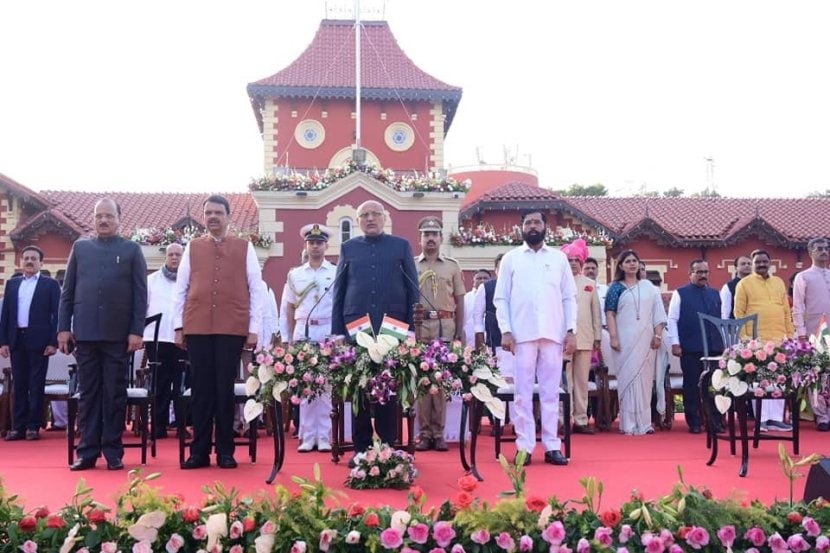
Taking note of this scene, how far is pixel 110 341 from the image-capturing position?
18.9ft

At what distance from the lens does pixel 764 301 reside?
342 inches

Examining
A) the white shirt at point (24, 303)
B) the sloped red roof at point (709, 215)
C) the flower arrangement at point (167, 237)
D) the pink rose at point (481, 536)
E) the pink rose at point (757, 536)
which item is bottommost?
the pink rose at point (757, 536)

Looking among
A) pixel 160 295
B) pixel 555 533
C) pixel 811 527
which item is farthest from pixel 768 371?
pixel 160 295

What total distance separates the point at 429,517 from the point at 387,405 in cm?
205

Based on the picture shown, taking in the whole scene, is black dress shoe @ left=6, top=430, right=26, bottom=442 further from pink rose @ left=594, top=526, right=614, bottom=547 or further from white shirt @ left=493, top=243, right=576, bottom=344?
pink rose @ left=594, top=526, right=614, bottom=547

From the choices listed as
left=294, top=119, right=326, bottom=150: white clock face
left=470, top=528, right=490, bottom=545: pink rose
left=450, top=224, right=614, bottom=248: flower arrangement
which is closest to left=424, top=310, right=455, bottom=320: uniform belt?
left=470, top=528, right=490, bottom=545: pink rose

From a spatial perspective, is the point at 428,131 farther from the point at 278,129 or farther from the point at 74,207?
the point at 74,207

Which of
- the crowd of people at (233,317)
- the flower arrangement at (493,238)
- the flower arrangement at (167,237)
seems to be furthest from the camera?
the flower arrangement at (493,238)

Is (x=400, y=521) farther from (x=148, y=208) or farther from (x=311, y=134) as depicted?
(x=311, y=134)

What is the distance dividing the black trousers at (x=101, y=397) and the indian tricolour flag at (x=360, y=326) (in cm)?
165

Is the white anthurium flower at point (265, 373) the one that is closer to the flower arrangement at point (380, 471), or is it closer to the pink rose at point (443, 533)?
the flower arrangement at point (380, 471)

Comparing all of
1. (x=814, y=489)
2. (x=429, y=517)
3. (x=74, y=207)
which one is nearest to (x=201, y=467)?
(x=429, y=517)

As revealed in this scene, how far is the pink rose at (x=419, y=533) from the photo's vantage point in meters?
3.32

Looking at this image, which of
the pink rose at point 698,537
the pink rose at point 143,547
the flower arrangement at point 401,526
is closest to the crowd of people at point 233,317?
the flower arrangement at point 401,526
